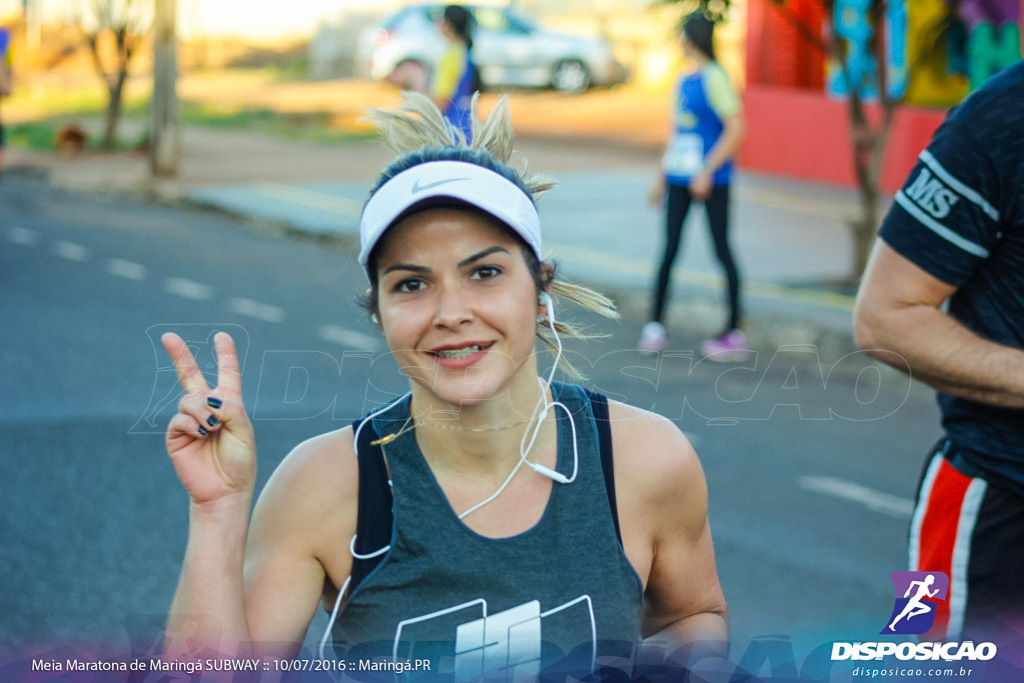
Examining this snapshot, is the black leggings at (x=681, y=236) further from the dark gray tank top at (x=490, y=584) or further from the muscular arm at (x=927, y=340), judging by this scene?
the dark gray tank top at (x=490, y=584)

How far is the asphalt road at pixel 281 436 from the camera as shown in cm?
420

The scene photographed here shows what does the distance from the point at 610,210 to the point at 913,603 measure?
43.8 feet

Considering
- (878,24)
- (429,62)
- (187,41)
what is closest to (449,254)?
(878,24)

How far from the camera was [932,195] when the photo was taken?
261 cm

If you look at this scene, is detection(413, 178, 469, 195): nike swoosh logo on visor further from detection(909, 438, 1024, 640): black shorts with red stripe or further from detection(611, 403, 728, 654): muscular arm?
detection(909, 438, 1024, 640): black shorts with red stripe

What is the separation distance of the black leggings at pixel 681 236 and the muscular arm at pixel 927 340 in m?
6.04

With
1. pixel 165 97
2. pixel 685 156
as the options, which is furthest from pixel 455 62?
pixel 165 97

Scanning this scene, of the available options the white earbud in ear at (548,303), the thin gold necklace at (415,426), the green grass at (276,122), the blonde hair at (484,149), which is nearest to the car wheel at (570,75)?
the green grass at (276,122)

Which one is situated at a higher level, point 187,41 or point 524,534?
point 187,41

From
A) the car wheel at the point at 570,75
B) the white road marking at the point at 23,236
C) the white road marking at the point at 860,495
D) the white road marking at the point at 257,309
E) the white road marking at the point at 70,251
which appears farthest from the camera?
the car wheel at the point at 570,75

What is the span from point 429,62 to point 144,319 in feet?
52.6

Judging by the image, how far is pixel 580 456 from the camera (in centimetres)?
228

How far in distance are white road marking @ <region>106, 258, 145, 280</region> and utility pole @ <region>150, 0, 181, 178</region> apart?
5.70 m

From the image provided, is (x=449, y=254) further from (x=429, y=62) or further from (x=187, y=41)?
(x=187, y=41)
